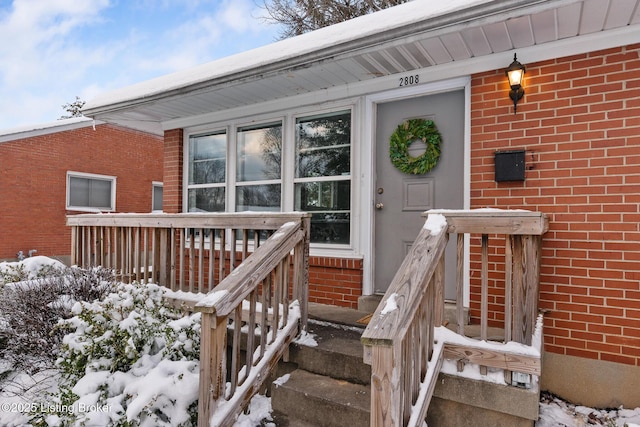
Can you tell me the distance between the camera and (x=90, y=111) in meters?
5.27

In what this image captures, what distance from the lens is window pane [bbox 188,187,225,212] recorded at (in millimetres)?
5312

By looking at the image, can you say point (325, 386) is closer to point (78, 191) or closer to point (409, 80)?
point (409, 80)

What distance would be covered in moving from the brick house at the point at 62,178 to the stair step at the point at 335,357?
9729 mm

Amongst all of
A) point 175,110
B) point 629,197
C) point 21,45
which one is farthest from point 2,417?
point 21,45

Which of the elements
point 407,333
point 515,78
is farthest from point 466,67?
point 407,333

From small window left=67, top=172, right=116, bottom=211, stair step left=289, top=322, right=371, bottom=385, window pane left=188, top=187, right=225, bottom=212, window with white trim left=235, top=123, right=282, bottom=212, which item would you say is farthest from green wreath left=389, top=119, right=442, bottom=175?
small window left=67, top=172, right=116, bottom=211

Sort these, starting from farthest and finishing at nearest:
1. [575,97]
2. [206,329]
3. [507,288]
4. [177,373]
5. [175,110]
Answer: [175,110]
[575,97]
[177,373]
[507,288]
[206,329]

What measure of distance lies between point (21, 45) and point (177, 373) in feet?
68.1

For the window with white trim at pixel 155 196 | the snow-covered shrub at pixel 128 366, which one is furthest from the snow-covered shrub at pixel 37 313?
the window with white trim at pixel 155 196

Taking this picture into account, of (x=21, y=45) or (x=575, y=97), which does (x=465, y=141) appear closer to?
(x=575, y=97)

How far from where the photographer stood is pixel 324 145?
440 cm

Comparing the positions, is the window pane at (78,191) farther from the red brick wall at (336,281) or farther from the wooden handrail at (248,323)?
the wooden handrail at (248,323)

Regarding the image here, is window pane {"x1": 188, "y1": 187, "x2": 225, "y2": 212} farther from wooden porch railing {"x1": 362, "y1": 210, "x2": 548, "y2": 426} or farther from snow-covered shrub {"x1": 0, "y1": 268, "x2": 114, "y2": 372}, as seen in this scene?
wooden porch railing {"x1": 362, "y1": 210, "x2": 548, "y2": 426}

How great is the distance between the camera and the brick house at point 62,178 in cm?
984
